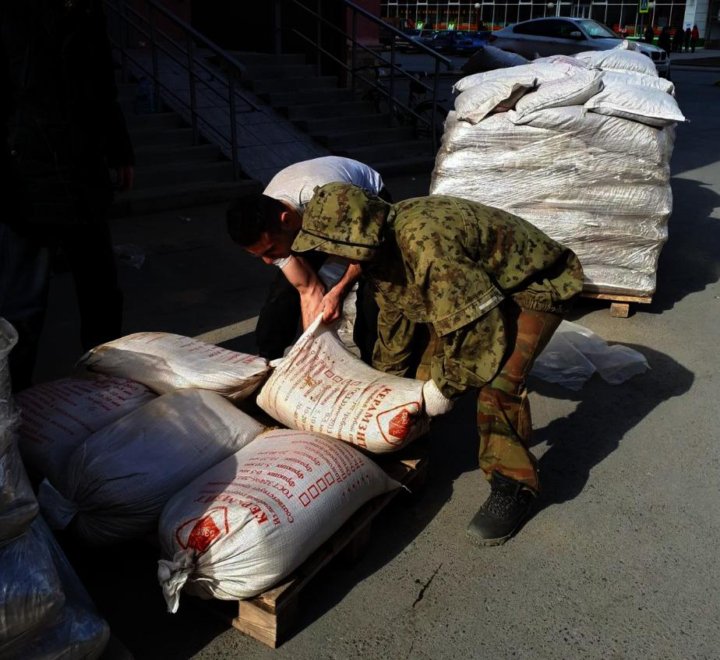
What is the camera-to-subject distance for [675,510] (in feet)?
9.62

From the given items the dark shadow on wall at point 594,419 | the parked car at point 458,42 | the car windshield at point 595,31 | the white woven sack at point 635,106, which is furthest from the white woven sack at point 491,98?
the parked car at point 458,42

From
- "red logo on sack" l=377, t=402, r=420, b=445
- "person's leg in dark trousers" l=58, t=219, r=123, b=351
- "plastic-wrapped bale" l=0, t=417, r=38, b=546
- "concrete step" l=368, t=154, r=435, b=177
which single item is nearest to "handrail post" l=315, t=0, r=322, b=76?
"concrete step" l=368, t=154, r=435, b=177

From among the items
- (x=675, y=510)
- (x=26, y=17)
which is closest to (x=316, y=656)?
(x=675, y=510)

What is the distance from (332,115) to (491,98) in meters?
4.89

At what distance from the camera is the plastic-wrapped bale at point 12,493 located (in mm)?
1803

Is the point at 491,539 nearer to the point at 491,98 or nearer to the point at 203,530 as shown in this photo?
the point at 203,530

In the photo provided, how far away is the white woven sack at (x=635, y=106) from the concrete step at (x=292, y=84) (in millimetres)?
5269

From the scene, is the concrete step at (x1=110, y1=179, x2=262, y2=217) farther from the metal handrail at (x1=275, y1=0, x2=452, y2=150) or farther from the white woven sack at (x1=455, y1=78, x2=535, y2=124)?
the white woven sack at (x1=455, y1=78, x2=535, y2=124)

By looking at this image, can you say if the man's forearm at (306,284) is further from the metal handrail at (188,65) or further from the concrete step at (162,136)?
the concrete step at (162,136)

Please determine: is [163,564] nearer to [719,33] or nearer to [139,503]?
[139,503]

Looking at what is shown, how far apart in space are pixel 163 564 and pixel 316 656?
1.65ft

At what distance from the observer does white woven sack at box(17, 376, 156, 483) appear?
2465mm

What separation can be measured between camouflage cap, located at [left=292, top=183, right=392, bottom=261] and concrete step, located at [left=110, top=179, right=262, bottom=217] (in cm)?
460

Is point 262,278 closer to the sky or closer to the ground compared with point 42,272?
closer to the ground
